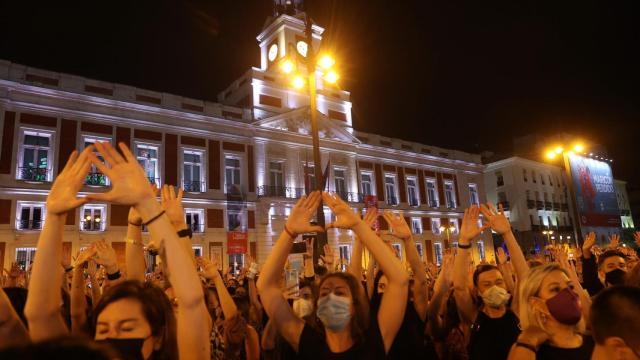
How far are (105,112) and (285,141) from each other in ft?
36.1

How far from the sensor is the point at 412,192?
121ft

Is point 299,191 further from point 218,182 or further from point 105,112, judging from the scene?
point 105,112

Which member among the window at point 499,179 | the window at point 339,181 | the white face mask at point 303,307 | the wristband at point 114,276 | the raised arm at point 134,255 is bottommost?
the white face mask at point 303,307

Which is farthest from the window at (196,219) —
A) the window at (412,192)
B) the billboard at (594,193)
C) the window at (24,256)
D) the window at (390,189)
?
the billboard at (594,193)

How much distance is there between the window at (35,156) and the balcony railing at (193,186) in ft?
→ 21.8

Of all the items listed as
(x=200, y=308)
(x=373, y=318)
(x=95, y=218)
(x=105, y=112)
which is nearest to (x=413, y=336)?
(x=373, y=318)

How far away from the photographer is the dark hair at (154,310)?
2.29 meters


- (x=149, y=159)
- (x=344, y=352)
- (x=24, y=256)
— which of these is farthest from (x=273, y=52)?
(x=344, y=352)

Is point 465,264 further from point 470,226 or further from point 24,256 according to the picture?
point 24,256

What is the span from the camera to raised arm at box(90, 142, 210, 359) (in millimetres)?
2242

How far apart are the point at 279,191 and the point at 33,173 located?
1331 cm

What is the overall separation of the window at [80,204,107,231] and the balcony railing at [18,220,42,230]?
180cm

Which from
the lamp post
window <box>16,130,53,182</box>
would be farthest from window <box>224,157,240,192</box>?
the lamp post

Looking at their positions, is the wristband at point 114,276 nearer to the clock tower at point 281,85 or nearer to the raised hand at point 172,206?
the raised hand at point 172,206
